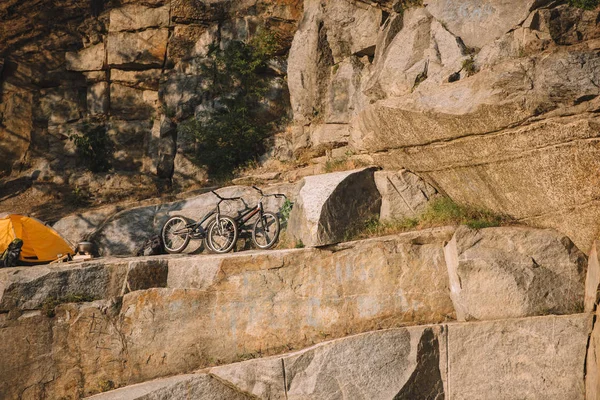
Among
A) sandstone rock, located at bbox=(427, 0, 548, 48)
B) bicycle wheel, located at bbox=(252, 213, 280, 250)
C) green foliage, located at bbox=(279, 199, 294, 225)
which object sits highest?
sandstone rock, located at bbox=(427, 0, 548, 48)

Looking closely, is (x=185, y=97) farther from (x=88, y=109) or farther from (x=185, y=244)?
(x=185, y=244)

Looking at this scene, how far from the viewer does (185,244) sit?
564 inches

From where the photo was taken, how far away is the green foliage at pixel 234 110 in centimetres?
1805

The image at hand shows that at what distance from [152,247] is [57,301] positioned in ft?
8.94

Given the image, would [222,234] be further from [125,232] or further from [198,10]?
[198,10]

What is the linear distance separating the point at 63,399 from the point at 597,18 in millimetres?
10083

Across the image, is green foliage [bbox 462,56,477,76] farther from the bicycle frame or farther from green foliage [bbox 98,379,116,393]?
green foliage [bbox 98,379,116,393]

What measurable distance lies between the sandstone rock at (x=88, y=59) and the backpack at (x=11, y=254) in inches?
329

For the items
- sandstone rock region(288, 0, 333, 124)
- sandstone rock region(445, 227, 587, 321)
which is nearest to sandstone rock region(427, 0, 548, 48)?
sandstone rock region(445, 227, 587, 321)

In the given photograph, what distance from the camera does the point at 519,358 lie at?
9422 millimetres

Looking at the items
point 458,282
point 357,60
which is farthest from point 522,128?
point 357,60

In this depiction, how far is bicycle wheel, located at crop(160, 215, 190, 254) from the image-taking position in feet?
47.0

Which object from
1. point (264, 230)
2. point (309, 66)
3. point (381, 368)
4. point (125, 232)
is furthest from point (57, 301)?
point (309, 66)

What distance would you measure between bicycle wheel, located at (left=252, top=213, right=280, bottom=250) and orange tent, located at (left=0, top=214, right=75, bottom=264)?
14.4 feet
